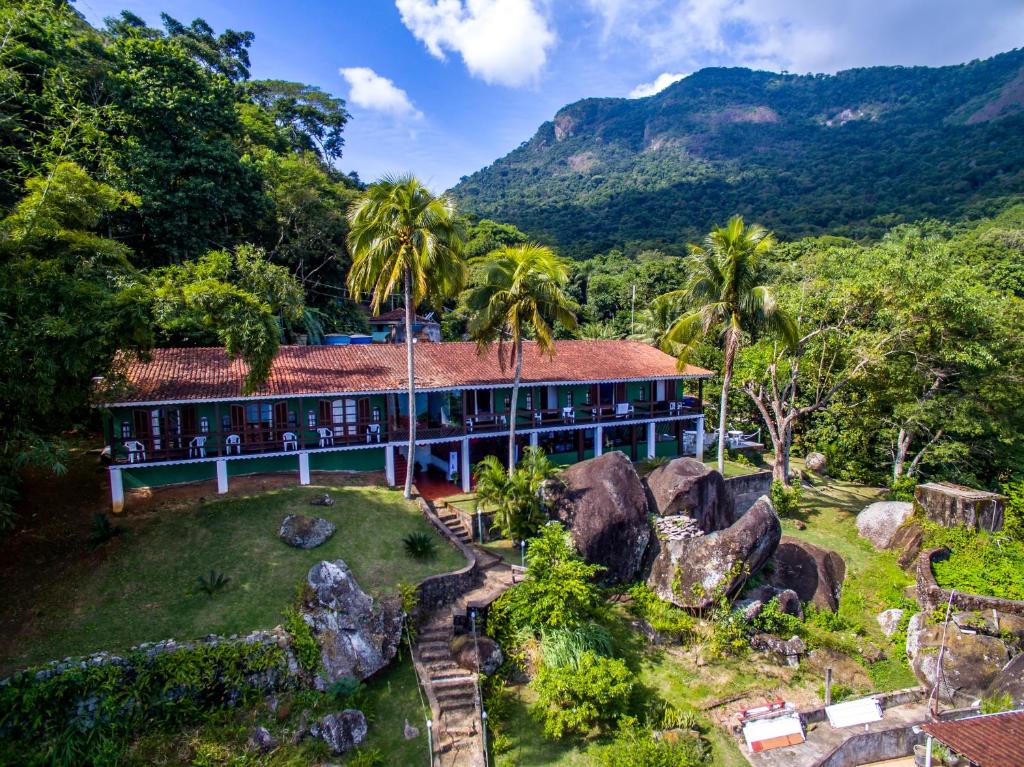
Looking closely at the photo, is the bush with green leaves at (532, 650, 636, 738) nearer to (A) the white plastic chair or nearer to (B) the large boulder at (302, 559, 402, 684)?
(B) the large boulder at (302, 559, 402, 684)

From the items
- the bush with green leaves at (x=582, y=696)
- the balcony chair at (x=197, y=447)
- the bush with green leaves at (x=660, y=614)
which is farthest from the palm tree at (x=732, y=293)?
the balcony chair at (x=197, y=447)

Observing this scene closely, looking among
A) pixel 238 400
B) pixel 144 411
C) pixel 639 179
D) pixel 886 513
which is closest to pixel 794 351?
pixel 886 513

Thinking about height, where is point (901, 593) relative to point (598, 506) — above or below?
below

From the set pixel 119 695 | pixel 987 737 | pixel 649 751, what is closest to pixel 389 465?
Result: pixel 119 695

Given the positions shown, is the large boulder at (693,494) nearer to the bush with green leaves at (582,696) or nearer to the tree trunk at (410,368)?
the bush with green leaves at (582,696)

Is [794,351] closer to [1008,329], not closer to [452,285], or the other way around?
[1008,329]
